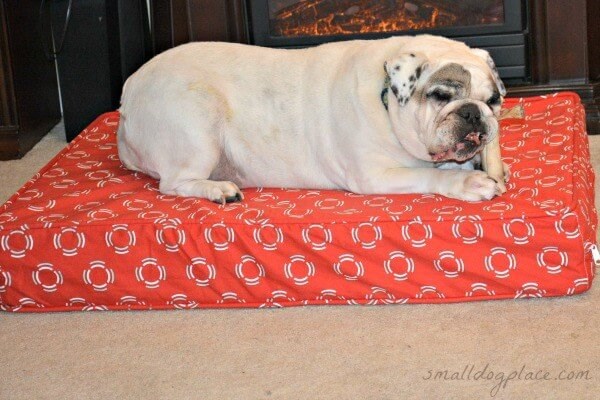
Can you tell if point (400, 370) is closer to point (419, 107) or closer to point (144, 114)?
point (419, 107)

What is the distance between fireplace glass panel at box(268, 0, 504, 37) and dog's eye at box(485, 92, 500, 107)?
140 cm

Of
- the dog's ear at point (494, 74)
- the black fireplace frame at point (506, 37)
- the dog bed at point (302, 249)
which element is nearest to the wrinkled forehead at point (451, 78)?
the dog's ear at point (494, 74)

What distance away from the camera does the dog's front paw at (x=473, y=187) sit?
238cm

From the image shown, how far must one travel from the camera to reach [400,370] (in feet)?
6.63

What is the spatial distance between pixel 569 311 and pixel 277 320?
703 mm

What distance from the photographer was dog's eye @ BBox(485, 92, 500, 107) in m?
2.42

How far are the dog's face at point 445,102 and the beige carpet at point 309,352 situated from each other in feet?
1.37

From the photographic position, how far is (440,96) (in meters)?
2.38

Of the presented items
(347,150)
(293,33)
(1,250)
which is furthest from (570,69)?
(1,250)

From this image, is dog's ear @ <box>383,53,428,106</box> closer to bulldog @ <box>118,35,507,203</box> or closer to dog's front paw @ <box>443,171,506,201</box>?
bulldog @ <box>118,35,507,203</box>

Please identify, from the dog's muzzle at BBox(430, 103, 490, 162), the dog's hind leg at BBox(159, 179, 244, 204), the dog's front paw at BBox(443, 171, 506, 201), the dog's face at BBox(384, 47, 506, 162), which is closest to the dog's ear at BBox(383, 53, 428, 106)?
the dog's face at BBox(384, 47, 506, 162)

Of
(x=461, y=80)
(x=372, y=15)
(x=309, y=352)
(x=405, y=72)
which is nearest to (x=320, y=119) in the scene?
(x=405, y=72)

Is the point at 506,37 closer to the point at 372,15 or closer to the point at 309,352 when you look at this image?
the point at 372,15

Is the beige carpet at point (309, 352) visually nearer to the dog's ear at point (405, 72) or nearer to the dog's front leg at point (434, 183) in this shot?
the dog's front leg at point (434, 183)
